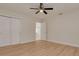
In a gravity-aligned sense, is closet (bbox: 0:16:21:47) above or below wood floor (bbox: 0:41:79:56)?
above

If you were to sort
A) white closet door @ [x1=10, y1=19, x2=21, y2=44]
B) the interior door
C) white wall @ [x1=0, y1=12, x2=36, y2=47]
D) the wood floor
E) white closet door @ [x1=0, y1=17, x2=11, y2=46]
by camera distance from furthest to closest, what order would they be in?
the interior door
white closet door @ [x1=10, y1=19, x2=21, y2=44]
white wall @ [x1=0, y1=12, x2=36, y2=47]
white closet door @ [x1=0, y1=17, x2=11, y2=46]
the wood floor

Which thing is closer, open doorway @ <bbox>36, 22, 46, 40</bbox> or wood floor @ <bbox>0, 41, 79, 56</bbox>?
wood floor @ <bbox>0, 41, 79, 56</bbox>

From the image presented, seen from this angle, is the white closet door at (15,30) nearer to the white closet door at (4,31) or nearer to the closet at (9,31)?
the closet at (9,31)

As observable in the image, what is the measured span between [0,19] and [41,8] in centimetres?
253

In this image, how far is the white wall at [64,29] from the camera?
5.56 meters

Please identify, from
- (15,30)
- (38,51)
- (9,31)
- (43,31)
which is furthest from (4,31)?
(43,31)

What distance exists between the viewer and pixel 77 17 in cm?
546

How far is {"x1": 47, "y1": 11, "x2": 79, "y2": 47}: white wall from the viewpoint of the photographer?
18.2 ft

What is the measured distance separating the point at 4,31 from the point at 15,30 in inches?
33.5

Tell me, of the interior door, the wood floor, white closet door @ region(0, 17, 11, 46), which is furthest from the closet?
the interior door

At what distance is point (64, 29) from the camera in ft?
20.7

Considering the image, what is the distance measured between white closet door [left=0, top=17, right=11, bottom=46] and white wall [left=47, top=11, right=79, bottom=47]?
3.33 m

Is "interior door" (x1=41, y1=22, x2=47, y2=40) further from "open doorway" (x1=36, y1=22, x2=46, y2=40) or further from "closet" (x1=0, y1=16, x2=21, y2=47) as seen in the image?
"closet" (x1=0, y1=16, x2=21, y2=47)

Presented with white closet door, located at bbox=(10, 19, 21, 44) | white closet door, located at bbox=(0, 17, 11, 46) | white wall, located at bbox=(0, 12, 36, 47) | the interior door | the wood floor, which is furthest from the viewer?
the interior door
